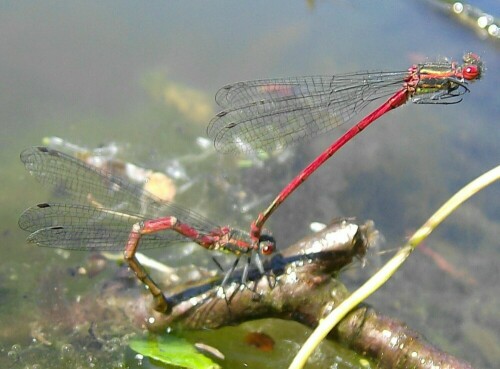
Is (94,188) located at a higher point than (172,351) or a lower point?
higher

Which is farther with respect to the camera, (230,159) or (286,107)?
(230,159)

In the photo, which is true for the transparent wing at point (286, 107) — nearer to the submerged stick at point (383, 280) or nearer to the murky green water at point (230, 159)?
the murky green water at point (230, 159)

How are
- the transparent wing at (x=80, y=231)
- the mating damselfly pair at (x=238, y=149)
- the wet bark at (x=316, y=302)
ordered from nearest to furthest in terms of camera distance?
1. the wet bark at (x=316, y=302)
2. the mating damselfly pair at (x=238, y=149)
3. the transparent wing at (x=80, y=231)

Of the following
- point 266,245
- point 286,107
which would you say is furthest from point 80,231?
point 286,107

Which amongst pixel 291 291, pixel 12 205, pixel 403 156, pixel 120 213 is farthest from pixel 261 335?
pixel 403 156

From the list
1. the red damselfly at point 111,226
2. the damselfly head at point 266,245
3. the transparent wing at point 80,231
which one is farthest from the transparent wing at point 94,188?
the damselfly head at point 266,245

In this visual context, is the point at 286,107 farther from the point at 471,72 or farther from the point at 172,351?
the point at 172,351
